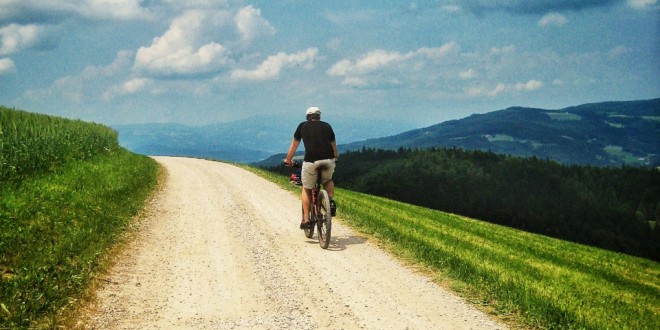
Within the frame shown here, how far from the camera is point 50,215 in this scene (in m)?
10.4

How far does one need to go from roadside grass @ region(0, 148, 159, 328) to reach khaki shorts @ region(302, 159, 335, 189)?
4388mm

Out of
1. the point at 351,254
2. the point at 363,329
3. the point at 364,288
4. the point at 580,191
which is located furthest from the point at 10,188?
the point at 580,191

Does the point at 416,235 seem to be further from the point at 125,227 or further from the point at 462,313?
the point at 125,227

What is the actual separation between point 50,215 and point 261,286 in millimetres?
5925

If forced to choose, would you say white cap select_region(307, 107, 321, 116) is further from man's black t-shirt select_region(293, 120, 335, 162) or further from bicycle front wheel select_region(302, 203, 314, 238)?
bicycle front wheel select_region(302, 203, 314, 238)

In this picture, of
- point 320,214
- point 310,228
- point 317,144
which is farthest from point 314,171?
point 310,228

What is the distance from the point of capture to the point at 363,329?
19.6ft

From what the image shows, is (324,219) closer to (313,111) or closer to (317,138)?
(317,138)

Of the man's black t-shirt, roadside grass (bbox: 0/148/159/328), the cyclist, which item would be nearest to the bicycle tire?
the cyclist

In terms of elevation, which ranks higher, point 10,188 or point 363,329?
point 10,188

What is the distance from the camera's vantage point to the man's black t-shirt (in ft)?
33.9

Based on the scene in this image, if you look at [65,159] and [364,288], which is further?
[65,159]

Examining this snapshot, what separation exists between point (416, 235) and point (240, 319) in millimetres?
6696

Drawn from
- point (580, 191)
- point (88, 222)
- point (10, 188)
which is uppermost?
point (10, 188)
